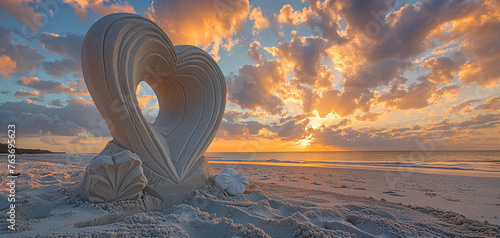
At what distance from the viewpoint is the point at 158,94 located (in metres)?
5.68

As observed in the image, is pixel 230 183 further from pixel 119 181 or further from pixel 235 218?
pixel 119 181

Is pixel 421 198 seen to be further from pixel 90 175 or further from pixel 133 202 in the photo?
pixel 90 175

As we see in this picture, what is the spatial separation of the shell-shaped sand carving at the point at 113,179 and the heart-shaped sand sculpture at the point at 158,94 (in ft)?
1.50

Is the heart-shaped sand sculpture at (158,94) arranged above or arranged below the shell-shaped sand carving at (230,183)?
above

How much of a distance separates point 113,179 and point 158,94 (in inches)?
112

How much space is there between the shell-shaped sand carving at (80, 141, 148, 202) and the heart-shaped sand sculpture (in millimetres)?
458

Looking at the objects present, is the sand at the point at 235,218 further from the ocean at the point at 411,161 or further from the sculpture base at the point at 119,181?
the ocean at the point at 411,161

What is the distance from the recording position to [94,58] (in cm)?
338

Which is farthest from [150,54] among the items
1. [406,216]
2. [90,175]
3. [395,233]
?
[406,216]

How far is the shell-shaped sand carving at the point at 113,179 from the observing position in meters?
3.18

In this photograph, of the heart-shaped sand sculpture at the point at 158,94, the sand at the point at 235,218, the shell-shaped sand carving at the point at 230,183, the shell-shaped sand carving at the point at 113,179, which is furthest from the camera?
the shell-shaped sand carving at the point at 230,183

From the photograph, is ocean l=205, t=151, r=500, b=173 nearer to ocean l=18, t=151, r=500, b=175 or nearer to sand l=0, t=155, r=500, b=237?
ocean l=18, t=151, r=500, b=175

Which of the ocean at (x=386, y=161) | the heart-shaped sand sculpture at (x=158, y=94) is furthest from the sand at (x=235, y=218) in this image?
the ocean at (x=386, y=161)

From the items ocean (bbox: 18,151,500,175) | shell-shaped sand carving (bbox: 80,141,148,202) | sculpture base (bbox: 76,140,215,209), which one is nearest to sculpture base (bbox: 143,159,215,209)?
sculpture base (bbox: 76,140,215,209)
